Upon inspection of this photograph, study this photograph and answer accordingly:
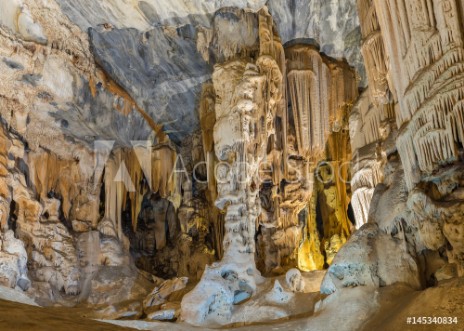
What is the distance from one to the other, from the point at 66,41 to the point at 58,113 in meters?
1.85

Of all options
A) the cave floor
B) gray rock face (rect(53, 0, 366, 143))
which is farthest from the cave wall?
gray rock face (rect(53, 0, 366, 143))

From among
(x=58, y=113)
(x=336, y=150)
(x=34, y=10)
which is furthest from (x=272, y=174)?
(x=34, y=10)

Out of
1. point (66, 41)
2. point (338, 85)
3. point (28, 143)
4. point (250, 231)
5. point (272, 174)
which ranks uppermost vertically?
point (66, 41)

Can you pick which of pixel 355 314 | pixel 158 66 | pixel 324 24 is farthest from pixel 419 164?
pixel 158 66

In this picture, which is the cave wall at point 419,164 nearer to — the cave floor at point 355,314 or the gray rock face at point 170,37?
the cave floor at point 355,314

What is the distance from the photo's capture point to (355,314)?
6.16 meters

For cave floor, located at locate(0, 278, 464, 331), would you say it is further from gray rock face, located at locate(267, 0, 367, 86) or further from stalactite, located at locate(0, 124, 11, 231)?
gray rock face, located at locate(267, 0, 367, 86)

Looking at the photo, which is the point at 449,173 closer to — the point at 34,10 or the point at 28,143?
the point at 34,10

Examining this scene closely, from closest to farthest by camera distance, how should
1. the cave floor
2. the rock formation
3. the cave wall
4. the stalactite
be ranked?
the cave floor < the cave wall < the rock formation < the stalactite

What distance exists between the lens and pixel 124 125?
12789mm

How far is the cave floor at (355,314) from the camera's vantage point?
9.98 ft

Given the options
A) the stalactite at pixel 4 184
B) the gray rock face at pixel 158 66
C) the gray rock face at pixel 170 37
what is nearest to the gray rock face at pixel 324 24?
the gray rock face at pixel 170 37

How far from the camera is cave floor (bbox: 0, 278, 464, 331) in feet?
9.98

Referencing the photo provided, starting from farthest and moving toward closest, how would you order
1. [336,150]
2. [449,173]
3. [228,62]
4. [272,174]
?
1. [336,150]
2. [272,174]
3. [228,62]
4. [449,173]
